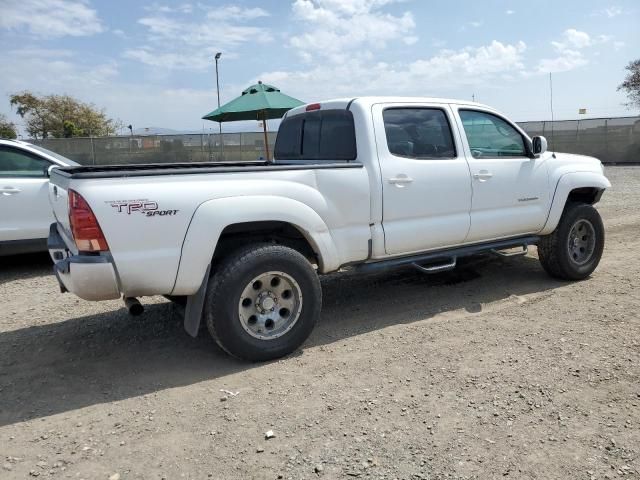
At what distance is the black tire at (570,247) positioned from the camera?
19.0ft

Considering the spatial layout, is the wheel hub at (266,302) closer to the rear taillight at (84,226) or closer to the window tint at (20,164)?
the rear taillight at (84,226)

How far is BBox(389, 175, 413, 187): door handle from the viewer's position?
14.8 ft

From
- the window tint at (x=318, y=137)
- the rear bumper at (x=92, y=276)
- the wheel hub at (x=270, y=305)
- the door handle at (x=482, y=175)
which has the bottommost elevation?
the wheel hub at (x=270, y=305)

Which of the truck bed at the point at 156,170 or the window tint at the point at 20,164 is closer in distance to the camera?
the truck bed at the point at 156,170

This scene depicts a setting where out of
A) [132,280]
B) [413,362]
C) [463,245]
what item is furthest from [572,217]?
[132,280]

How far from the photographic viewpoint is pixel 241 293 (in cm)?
386

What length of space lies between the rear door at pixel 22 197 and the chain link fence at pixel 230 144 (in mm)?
16541

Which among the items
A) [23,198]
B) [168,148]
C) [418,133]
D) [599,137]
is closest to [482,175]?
[418,133]

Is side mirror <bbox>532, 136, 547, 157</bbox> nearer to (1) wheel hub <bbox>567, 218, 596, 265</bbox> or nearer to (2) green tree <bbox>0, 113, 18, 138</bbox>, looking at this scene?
(1) wheel hub <bbox>567, 218, 596, 265</bbox>

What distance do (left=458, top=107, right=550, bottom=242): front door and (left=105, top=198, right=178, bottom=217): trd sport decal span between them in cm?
290

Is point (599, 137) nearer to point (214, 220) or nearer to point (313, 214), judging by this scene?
point (313, 214)

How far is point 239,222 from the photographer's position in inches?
150

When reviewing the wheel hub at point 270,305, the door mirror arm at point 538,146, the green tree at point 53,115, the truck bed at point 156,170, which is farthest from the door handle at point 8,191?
the green tree at point 53,115

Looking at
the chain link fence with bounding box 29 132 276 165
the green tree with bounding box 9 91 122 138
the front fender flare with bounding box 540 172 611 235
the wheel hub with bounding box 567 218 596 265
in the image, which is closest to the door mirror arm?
the front fender flare with bounding box 540 172 611 235
